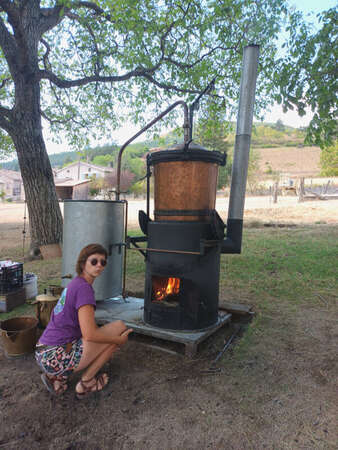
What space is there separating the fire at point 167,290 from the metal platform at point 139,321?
0.33 m

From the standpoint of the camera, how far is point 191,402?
94.0 inches

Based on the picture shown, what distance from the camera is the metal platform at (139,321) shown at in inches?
122

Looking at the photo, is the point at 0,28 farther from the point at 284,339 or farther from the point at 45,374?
the point at 284,339

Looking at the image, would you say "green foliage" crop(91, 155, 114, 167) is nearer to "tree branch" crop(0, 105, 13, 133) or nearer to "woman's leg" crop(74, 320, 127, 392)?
"tree branch" crop(0, 105, 13, 133)

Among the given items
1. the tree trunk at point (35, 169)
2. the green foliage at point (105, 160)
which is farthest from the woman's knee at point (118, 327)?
the green foliage at point (105, 160)

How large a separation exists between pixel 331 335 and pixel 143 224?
240 cm

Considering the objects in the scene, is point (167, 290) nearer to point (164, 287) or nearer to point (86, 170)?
point (164, 287)

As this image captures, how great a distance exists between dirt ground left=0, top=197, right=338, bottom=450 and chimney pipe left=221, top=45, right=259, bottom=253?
3.73 ft

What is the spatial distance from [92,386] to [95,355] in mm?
254

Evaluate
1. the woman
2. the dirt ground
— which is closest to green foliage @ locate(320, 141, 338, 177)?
the dirt ground

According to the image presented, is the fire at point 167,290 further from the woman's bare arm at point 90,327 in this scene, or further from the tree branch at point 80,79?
the tree branch at point 80,79

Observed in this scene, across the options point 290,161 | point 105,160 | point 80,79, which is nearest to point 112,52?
point 80,79

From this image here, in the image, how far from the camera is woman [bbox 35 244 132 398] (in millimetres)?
2420

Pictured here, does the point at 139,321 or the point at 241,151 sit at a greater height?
the point at 241,151
